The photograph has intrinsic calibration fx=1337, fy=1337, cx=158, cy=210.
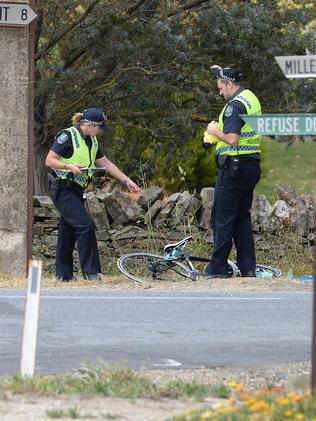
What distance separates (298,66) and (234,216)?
17.1 ft

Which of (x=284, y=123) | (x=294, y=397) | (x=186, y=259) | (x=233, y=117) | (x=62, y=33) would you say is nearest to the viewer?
(x=294, y=397)

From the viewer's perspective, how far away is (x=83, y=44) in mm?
17266

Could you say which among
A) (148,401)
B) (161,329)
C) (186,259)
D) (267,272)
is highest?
(186,259)

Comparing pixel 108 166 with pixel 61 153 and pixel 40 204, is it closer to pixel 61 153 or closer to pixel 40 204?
pixel 61 153

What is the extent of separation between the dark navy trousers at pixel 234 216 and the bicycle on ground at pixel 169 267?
156 millimetres

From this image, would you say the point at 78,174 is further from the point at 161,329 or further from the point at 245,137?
the point at 161,329

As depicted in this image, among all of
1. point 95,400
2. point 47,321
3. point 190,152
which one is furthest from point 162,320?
point 190,152

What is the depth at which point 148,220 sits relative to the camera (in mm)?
16391

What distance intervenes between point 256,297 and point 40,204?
5924mm

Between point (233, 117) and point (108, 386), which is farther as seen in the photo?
point (233, 117)

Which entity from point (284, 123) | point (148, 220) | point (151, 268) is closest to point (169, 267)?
point (151, 268)

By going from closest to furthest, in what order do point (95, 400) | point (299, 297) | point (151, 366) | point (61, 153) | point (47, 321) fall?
point (95, 400) → point (151, 366) → point (47, 321) → point (299, 297) → point (61, 153)

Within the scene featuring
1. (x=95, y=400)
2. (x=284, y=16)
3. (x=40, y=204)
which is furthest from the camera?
(x=284, y=16)

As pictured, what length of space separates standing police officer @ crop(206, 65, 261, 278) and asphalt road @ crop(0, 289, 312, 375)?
133 centimetres
